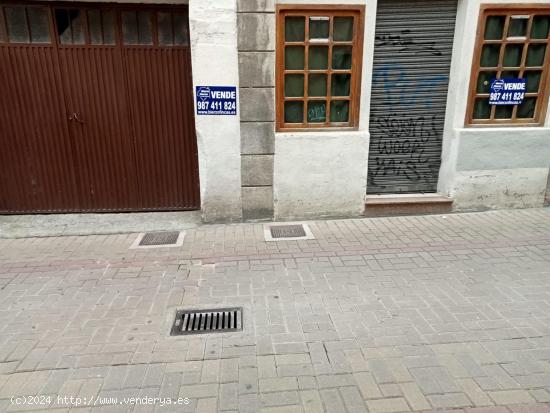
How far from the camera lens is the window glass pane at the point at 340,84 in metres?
5.27

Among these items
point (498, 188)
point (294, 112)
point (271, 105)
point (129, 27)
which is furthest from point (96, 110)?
point (498, 188)

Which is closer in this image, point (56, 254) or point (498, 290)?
point (498, 290)

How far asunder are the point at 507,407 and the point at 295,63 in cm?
Answer: 437

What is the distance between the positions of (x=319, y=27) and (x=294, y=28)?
0.33m

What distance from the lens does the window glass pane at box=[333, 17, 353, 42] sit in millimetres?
5035

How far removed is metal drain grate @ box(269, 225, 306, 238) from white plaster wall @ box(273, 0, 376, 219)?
0.84ft

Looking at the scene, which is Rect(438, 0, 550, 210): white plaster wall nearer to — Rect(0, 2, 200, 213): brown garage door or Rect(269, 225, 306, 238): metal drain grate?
Rect(269, 225, 306, 238): metal drain grate

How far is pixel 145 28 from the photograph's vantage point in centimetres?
516

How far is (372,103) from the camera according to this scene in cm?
552

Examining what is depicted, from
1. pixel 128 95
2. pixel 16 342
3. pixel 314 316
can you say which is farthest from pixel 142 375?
pixel 128 95

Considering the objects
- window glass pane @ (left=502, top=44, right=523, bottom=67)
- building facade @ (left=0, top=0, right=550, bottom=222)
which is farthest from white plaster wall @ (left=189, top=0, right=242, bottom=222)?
window glass pane @ (left=502, top=44, right=523, bottom=67)

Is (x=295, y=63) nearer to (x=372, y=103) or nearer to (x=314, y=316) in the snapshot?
(x=372, y=103)

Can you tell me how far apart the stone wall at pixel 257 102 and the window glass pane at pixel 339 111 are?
0.89 metres

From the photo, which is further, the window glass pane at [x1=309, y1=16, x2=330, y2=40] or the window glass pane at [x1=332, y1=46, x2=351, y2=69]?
the window glass pane at [x1=332, y1=46, x2=351, y2=69]
